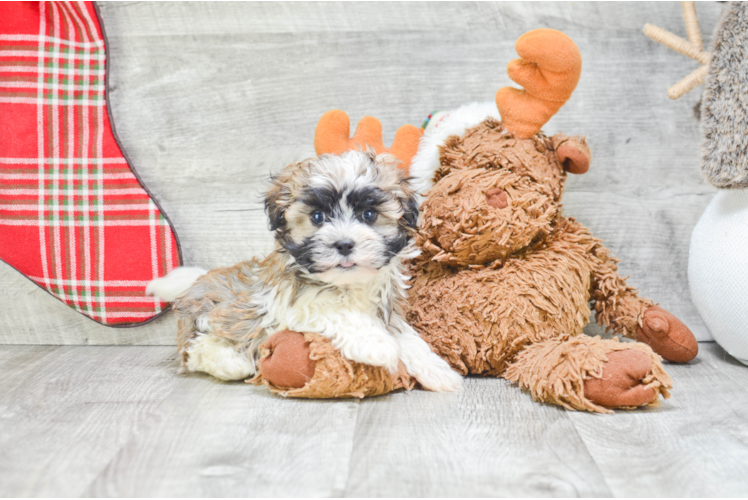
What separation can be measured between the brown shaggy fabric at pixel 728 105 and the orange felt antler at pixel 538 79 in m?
0.34

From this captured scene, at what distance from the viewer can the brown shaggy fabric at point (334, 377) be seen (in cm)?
134

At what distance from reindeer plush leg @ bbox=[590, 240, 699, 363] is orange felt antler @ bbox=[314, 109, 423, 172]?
1.92 feet

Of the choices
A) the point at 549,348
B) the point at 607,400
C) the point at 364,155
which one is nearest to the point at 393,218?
the point at 364,155

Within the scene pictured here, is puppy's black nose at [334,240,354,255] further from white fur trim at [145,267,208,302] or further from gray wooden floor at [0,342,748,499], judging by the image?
white fur trim at [145,267,208,302]

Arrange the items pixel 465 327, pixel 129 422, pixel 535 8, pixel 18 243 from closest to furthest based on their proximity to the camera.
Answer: pixel 129 422 < pixel 465 327 < pixel 18 243 < pixel 535 8

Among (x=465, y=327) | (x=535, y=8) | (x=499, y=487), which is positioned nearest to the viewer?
(x=499, y=487)

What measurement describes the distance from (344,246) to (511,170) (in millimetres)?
537

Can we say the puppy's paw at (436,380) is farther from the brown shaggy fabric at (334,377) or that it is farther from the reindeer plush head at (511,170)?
the reindeer plush head at (511,170)

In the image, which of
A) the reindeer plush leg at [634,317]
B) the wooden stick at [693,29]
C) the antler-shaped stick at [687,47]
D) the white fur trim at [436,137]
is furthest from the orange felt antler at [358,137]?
the wooden stick at [693,29]

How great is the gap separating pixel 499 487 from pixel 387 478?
181mm

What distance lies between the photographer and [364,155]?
141 cm

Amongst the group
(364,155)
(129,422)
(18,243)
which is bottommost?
(129,422)

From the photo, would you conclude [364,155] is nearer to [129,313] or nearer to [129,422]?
[129,422]

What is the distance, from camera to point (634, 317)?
164cm
